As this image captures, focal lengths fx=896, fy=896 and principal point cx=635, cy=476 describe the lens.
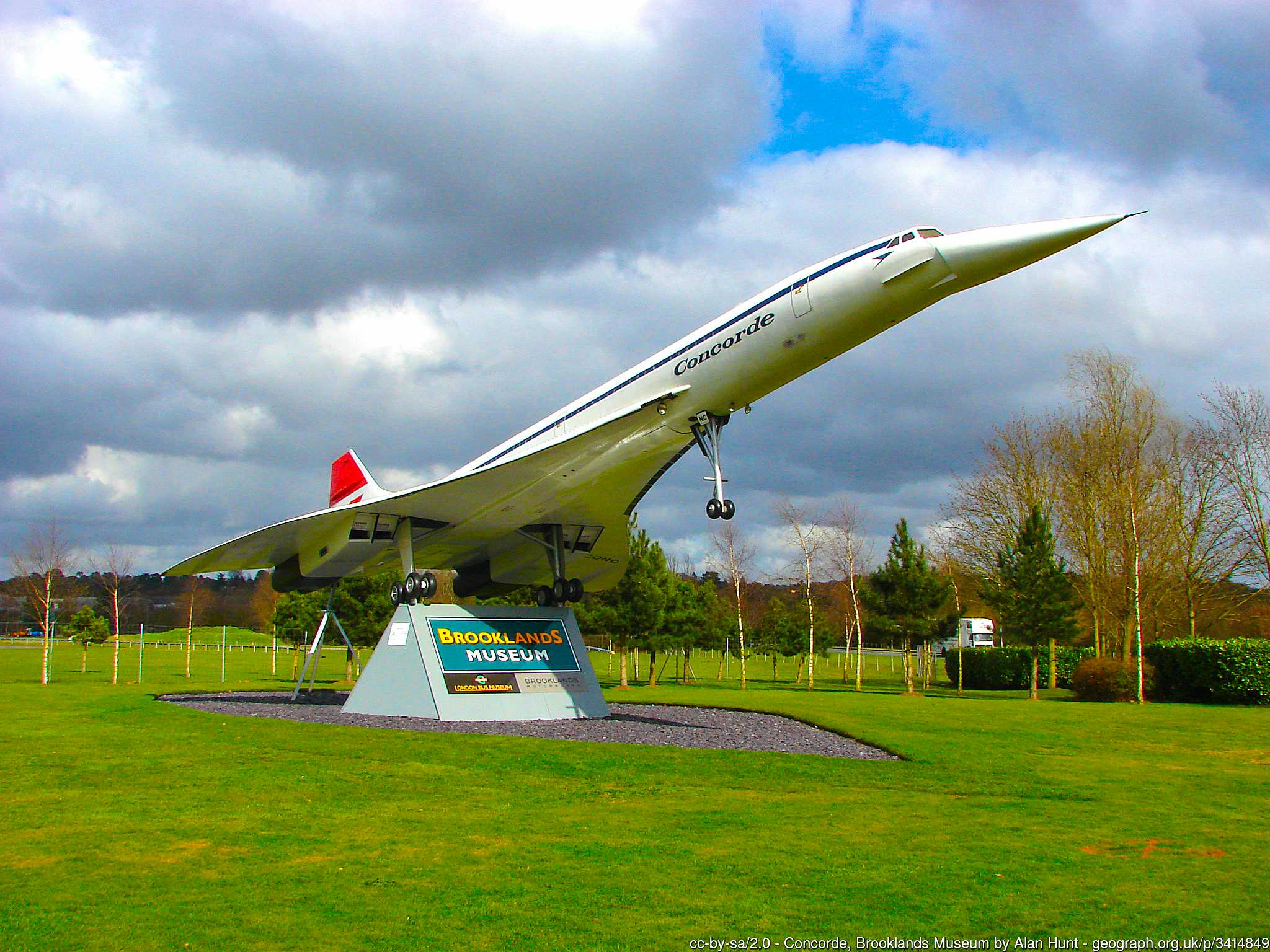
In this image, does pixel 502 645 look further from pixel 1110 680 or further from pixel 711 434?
pixel 1110 680

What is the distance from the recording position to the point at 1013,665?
37.6 meters

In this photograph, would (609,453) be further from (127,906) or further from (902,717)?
(127,906)

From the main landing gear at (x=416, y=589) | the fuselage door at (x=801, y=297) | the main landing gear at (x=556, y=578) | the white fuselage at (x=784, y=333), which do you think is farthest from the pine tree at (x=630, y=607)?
the fuselage door at (x=801, y=297)

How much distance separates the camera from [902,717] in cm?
1848

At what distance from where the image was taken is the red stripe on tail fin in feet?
64.9

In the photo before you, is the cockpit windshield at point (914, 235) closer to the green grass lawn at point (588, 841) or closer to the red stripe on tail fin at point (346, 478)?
the green grass lawn at point (588, 841)

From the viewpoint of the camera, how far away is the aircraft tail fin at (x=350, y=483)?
1919cm

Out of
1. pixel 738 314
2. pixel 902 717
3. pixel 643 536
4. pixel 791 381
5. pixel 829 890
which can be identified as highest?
pixel 738 314

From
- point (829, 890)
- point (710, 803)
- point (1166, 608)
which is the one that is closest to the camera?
point (829, 890)

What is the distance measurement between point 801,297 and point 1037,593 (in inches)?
851

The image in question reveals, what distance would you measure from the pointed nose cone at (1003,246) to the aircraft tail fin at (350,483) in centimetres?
1265

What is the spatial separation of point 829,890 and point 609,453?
9.41 m

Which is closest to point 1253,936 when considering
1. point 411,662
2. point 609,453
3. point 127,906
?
point 127,906

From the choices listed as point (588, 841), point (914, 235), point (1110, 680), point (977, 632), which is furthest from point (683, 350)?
point (977, 632)
